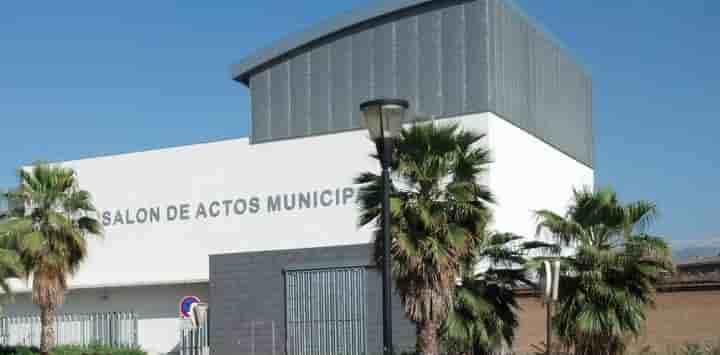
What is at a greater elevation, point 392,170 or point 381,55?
point 381,55

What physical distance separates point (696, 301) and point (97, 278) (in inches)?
861

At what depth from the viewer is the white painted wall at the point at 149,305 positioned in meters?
37.9

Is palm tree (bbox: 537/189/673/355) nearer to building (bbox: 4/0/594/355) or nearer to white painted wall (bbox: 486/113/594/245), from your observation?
white painted wall (bbox: 486/113/594/245)

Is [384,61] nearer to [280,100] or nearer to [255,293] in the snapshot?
[280,100]

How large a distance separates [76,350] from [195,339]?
13.3 feet

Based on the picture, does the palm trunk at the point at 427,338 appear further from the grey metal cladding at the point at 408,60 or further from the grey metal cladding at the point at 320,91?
the grey metal cladding at the point at 320,91

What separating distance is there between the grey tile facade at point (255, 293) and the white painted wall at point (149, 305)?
2216mm

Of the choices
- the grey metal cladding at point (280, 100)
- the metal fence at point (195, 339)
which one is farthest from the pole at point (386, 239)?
the metal fence at point (195, 339)

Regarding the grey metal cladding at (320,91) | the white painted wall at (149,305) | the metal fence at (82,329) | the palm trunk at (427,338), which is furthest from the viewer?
the metal fence at (82,329)

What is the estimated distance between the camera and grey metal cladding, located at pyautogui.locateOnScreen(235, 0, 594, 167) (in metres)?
32.8

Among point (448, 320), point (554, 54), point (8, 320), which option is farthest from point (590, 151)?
point (8, 320)

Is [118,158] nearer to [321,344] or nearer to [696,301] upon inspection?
[321,344]

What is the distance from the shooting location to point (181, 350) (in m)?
36.8

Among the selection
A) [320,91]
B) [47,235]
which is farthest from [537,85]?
[47,235]
